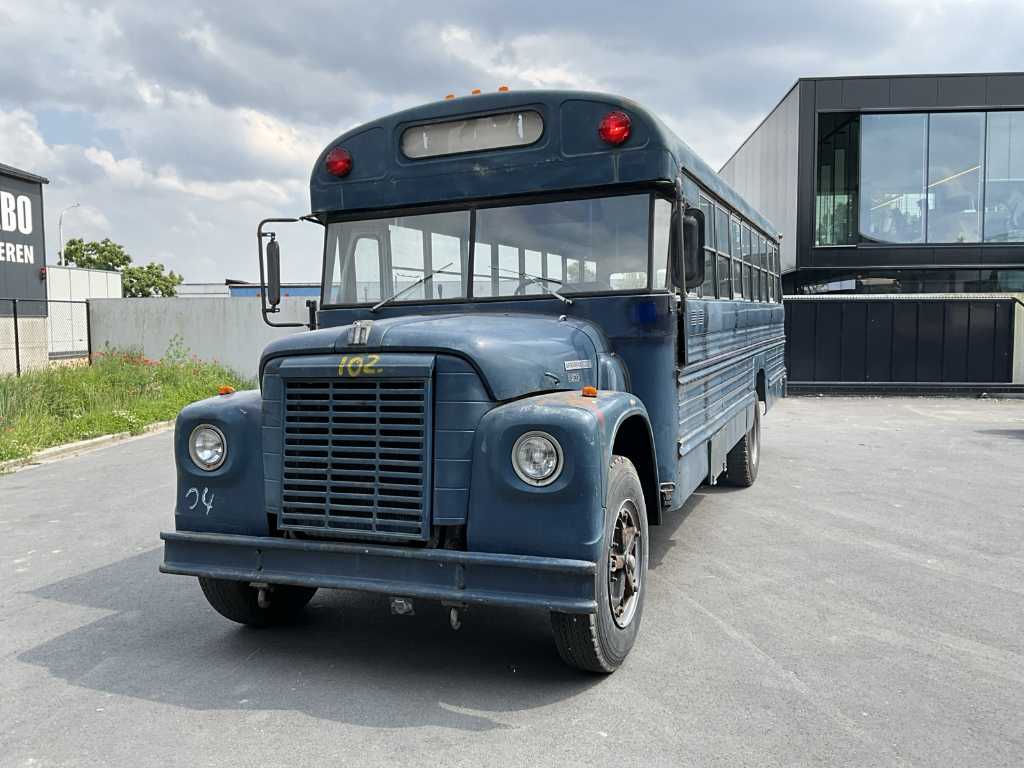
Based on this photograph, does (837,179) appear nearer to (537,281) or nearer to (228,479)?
(537,281)

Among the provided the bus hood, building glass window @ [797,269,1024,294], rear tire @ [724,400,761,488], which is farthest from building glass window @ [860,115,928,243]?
the bus hood

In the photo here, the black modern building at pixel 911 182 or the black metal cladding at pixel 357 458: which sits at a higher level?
the black modern building at pixel 911 182

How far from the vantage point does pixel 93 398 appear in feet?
46.1

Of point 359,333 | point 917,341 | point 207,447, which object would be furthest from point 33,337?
point 917,341

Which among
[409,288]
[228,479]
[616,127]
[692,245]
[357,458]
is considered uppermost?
[616,127]

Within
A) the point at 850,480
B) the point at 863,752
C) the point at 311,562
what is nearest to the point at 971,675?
the point at 863,752

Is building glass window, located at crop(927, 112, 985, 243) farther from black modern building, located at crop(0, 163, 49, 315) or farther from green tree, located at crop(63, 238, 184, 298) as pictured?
green tree, located at crop(63, 238, 184, 298)

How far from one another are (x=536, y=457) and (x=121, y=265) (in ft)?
184

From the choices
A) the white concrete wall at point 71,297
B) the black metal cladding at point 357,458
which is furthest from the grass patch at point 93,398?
the black metal cladding at point 357,458

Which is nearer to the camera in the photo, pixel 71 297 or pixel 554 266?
pixel 554 266

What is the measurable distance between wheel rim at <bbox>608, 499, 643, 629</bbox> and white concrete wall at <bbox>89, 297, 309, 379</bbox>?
17.5 meters

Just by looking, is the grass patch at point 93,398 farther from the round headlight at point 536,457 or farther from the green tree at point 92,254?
the green tree at point 92,254

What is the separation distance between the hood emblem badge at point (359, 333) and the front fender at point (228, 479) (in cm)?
64

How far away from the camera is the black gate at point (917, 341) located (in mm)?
19016
